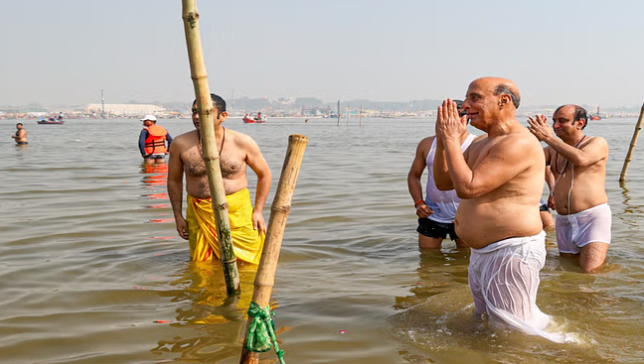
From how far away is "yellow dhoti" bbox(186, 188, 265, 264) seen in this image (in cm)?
599

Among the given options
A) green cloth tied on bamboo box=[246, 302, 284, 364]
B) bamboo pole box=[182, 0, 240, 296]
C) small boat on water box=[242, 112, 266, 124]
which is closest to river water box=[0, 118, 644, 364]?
bamboo pole box=[182, 0, 240, 296]

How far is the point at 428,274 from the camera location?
21.8ft

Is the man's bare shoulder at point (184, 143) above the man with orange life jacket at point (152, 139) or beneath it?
above

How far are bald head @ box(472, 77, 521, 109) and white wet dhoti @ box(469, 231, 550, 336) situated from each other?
0.89 metres

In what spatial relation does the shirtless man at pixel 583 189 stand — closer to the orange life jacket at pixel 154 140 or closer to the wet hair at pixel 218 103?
the wet hair at pixel 218 103

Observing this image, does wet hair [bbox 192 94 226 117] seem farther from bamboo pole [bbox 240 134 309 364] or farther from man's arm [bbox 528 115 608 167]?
man's arm [bbox 528 115 608 167]

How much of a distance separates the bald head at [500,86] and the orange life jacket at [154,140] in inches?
583

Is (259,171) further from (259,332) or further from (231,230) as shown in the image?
(259,332)

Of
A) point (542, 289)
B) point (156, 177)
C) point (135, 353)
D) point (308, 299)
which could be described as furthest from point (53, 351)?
point (156, 177)

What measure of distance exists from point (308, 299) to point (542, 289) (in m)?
2.18

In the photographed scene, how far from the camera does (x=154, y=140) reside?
17.8m

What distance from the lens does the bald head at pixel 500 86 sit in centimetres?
397

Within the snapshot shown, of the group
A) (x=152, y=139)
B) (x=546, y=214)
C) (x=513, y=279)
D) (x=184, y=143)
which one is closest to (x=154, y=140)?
(x=152, y=139)

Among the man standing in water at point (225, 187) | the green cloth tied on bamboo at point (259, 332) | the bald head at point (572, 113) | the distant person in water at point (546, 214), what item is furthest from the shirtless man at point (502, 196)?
the distant person in water at point (546, 214)
